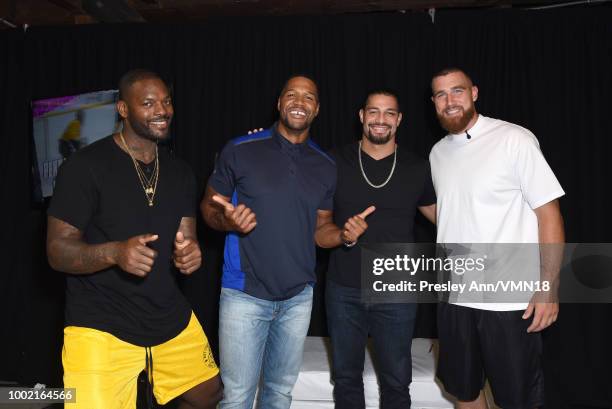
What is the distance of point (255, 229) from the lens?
6.64 feet

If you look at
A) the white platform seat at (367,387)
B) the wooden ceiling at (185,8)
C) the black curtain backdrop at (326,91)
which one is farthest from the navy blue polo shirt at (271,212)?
the wooden ceiling at (185,8)

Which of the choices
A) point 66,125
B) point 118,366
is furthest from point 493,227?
point 66,125

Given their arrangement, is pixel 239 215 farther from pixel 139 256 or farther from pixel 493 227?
pixel 493 227

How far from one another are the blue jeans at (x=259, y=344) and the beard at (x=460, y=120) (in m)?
0.96

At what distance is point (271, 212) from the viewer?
2012mm

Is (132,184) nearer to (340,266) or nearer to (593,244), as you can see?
(340,266)

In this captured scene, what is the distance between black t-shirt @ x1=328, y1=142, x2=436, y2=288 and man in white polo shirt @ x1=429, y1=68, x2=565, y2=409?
14cm

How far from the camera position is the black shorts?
202 cm

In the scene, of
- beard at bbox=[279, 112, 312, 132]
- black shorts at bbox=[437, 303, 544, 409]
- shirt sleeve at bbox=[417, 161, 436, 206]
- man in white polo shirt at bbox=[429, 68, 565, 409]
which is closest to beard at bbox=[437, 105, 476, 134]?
man in white polo shirt at bbox=[429, 68, 565, 409]

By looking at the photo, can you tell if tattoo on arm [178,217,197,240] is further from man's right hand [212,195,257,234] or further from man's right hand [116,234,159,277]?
man's right hand [116,234,159,277]

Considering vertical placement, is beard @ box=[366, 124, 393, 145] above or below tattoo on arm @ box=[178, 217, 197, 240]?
above

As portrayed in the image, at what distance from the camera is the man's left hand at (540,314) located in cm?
202

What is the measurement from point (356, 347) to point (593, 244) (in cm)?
179

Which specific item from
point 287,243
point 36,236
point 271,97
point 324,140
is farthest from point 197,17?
point 287,243
